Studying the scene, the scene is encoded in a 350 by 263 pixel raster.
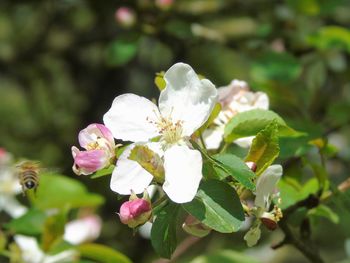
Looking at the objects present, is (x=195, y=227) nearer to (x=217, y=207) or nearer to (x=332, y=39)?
(x=217, y=207)

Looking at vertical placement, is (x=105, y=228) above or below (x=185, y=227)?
below

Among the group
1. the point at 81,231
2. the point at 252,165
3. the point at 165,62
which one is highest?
the point at 252,165

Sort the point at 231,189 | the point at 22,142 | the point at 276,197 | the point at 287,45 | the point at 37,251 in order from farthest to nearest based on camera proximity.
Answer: the point at 22,142
the point at 287,45
the point at 37,251
the point at 276,197
the point at 231,189

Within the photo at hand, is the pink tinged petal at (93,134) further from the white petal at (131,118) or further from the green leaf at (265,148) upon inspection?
the green leaf at (265,148)

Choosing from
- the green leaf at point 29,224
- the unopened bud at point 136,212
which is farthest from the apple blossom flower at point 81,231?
the unopened bud at point 136,212

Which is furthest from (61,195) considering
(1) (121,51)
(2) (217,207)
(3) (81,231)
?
(2) (217,207)

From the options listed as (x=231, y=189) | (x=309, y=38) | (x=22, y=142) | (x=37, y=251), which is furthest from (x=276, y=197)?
(x=22, y=142)

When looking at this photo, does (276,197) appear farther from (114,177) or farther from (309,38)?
(309,38)
